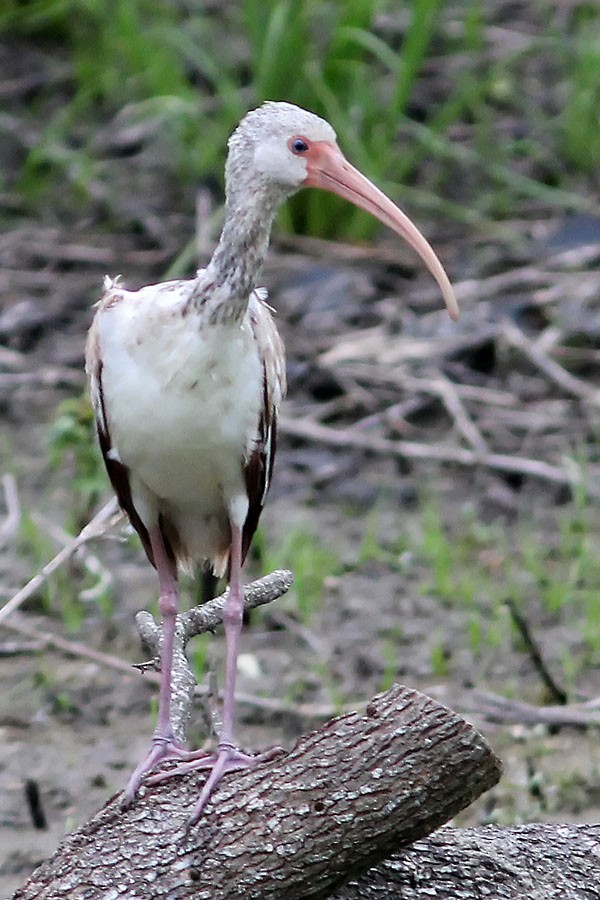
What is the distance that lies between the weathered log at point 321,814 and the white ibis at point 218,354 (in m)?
0.28

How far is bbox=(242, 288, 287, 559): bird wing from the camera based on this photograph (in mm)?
4504

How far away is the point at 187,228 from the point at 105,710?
4.25 metres

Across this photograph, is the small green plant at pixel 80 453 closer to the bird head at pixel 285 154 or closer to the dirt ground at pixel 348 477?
the dirt ground at pixel 348 477

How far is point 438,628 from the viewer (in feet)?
22.6

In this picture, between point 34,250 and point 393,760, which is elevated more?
point 393,760

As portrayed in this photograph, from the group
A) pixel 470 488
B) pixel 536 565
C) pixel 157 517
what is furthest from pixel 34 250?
pixel 157 517

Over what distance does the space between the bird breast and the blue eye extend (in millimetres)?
457

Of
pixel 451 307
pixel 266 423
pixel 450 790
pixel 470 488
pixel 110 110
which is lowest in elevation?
pixel 470 488

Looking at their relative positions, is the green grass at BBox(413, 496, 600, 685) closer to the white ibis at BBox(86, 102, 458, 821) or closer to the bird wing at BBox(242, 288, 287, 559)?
the bird wing at BBox(242, 288, 287, 559)

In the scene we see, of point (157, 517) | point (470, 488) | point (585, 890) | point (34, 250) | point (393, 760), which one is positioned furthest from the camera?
point (34, 250)

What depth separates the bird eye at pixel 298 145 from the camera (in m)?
4.34

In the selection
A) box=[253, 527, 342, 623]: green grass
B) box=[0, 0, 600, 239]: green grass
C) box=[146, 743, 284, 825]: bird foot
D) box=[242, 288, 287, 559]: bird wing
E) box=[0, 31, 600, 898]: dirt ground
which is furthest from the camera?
box=[0, 0, 600, 239]: green grass

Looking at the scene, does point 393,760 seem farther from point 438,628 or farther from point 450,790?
point 438,628

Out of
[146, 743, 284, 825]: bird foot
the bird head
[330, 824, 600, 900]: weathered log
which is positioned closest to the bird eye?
the bird head
